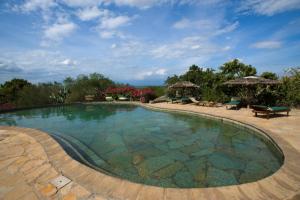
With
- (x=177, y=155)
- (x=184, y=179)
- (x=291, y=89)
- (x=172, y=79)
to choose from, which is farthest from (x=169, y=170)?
(x=172, y=79)

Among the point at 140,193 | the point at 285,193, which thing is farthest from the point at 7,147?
the point at 285,193

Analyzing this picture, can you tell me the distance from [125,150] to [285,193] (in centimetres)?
423

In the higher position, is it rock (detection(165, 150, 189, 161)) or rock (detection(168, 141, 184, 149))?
rock (detection(168, 141, 184, 149))

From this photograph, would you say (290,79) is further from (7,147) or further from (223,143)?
(7,147)

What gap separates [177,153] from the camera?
5.30 meters

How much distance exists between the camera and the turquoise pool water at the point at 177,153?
13.1 ft

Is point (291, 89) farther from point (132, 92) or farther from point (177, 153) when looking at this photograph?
point (132, 92)

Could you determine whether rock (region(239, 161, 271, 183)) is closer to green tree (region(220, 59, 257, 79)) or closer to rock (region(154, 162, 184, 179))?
rock (region(154, 162, 184, 179))

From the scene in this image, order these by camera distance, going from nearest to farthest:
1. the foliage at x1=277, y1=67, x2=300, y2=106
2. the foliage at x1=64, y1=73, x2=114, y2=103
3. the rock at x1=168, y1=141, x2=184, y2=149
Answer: the rock at x1=168, y1=141, x2=184, y2=149, the foliage at x1=277, y1=67, x2=300, y2=106, the foliage at x1=64, y1=73, x2=114, y2=103

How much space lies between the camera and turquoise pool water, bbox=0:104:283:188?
13.1 ft

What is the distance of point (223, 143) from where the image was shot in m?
6.07

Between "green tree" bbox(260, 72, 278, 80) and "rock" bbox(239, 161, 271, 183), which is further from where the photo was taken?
"green tree" bbox(260, 72, 278, 80)

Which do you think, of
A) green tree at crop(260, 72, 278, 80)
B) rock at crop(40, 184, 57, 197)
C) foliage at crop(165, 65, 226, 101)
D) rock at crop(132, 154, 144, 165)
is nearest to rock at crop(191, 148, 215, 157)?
rock at crop(132, 154, 144, 165)

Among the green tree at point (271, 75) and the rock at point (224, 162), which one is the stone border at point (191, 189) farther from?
the green tree at point (271, 75)
